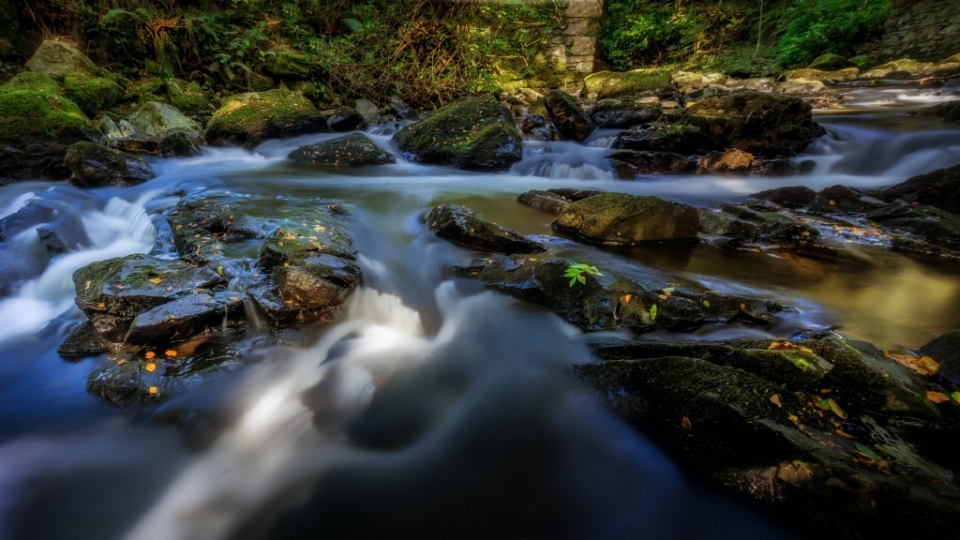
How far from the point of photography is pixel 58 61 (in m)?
9.11

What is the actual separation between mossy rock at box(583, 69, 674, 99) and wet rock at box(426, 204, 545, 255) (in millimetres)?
12324

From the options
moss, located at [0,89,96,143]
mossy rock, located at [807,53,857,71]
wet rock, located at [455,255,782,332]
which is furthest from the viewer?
mossy rock, located at [807,53,857,71]

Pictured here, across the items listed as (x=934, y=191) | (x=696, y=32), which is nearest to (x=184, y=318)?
(x=934, y=191)

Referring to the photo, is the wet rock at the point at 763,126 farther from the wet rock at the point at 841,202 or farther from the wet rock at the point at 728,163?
the wet rock at the point at 841,202

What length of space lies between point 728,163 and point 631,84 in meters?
8.68

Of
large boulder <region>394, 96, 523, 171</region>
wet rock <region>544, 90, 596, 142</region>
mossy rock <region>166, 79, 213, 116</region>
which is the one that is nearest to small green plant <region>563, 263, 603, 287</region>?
large boulder <region>394, 96, 523, 171</region>

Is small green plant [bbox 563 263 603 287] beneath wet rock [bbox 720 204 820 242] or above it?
above

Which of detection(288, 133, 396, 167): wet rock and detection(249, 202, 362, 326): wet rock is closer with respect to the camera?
detection(249, 202, 362, 326): wet rock

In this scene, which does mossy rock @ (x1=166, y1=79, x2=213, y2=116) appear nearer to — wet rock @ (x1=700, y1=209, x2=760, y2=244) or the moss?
the moss

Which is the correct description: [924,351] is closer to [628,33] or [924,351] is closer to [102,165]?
[102,165]

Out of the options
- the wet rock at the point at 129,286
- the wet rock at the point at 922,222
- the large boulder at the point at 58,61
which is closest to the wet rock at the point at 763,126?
the wet rock at the point at 922,222

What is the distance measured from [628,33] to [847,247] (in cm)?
1663

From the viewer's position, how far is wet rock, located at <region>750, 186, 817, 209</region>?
5898 millimetres

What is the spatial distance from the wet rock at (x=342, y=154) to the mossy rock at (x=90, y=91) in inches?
168
